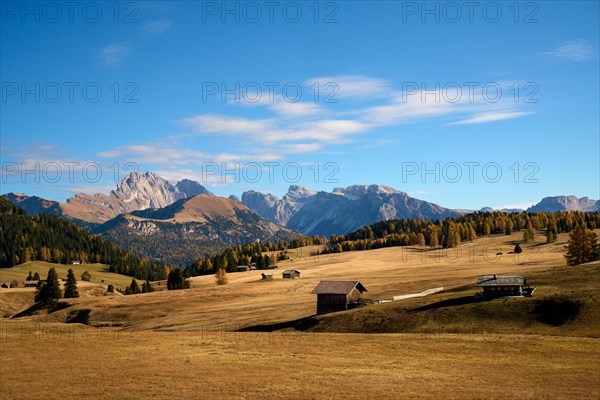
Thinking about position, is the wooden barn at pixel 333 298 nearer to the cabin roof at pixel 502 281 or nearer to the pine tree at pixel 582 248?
the cabin roof at pixel 502 281

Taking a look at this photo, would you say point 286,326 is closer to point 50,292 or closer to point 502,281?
point 502,281

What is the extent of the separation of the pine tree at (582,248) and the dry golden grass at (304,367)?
64916 millimetres

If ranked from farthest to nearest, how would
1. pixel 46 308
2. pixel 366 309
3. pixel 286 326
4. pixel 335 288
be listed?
1. pixel 46 308
2. pixel 335 288
3. pixel 366 309
4. pixel 286 326

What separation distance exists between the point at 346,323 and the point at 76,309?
6675cm

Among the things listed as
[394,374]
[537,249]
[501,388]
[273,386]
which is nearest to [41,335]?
[273,386]

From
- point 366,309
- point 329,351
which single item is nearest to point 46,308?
point 366,309

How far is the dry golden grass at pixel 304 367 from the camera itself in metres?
39.0

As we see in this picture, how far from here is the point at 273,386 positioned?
40.4m

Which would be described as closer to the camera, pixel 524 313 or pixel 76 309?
pixel 524 313

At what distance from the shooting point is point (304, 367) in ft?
158

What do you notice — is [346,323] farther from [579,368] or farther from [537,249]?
[537,249]

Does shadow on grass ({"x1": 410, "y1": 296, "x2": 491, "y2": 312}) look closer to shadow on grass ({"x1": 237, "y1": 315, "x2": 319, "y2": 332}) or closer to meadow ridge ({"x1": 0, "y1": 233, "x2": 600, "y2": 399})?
meadow ridge ({"x1": 0, "y1": 233, "x2": 600, "y2": 399})

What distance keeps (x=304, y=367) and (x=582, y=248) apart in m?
91.5

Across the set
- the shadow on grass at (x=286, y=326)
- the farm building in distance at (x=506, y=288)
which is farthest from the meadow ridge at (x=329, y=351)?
the farm building in distance at (x=506, y=288)
